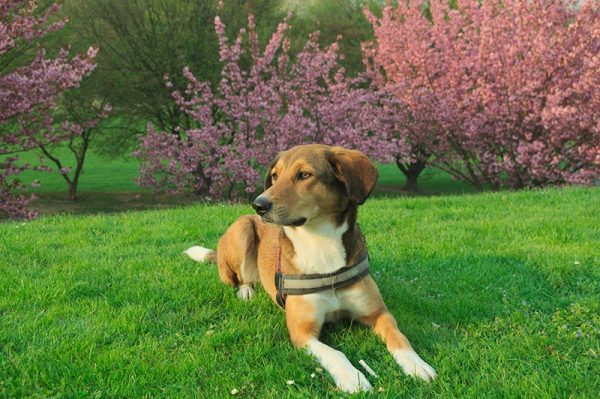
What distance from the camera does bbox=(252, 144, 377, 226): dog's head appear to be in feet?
11.9

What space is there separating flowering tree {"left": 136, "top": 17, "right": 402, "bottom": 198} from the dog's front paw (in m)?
13.5

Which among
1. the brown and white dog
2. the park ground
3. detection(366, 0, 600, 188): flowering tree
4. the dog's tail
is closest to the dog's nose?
the brown and white dog

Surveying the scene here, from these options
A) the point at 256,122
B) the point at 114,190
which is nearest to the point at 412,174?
the point at 256,122

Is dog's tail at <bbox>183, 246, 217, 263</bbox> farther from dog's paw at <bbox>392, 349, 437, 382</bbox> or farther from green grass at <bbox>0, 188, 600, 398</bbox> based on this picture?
dog's paw at <bbox>392, 349, 437, 382</bbox>

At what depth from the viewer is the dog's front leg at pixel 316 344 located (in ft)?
10.2

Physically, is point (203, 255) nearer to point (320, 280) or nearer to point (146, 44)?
point (320, 280)

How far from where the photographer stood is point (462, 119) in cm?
1830

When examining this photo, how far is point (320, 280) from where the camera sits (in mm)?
3822

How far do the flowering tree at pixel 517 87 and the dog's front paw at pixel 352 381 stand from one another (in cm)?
1389

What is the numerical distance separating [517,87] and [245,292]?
1413 cm

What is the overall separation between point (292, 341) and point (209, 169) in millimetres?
14332

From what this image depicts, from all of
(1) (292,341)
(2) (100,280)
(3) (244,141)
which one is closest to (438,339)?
(1) (292,341)

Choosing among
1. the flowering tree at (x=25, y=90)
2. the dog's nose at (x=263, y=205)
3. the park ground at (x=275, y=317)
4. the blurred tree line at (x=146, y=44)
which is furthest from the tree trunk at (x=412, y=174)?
the dog's nose at (x=263, y=205)

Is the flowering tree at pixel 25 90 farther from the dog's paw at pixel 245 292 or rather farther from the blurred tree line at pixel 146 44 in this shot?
the dog's paw at pixel 245 292
